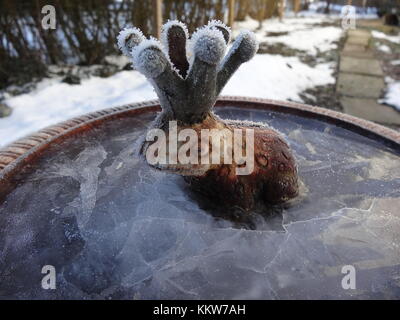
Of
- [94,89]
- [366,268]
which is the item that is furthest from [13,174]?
[94,89]

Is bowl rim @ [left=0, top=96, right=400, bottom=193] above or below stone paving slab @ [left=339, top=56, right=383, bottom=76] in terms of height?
above

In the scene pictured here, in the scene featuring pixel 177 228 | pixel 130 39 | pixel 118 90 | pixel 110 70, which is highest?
pixel 130 39

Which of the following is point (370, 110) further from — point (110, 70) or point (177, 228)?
point (177, 228)

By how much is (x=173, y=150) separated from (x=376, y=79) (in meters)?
6.04

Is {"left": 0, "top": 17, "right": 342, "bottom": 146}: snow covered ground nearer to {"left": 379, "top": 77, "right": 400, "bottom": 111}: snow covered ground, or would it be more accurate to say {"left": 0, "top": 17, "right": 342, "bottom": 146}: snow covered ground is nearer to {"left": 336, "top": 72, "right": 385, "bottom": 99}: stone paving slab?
{"left": 336, "top": 72, "right": 385, "bottom": 99}: stone paving slab

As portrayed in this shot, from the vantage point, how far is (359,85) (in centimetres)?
598

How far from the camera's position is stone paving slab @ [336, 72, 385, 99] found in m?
5.66

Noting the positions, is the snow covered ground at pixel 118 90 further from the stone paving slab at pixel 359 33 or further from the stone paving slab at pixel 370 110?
the stone paving slab at pixel 359 33

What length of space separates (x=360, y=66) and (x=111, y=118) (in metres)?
6.08

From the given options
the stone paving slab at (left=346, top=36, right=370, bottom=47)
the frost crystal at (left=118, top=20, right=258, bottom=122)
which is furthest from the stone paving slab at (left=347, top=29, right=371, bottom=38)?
the frost crystal at (left=118, top=20, right=258, bottom=122)

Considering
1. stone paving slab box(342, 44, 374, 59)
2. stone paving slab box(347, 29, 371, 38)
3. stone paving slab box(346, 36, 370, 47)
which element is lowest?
stone paving slab box(342, 44, 374, 59)

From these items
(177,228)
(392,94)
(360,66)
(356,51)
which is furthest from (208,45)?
(356,51)

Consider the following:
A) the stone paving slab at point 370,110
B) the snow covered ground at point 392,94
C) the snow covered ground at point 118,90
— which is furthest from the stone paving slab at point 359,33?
the stone paving slab at point 370,110

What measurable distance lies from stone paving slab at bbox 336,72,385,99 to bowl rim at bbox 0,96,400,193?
336cm
